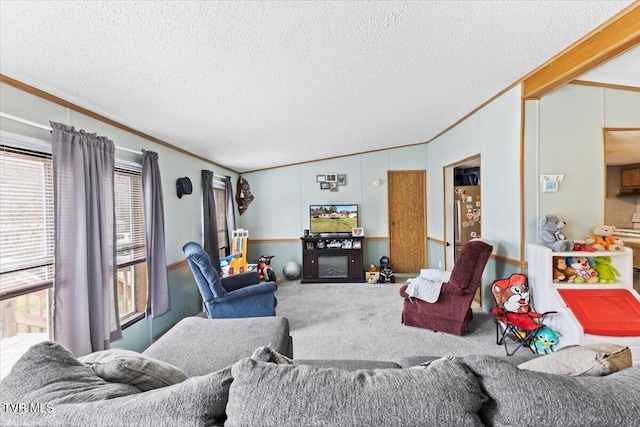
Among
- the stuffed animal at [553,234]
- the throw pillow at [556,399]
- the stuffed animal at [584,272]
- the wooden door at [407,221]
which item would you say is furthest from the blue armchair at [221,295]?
the wooden door at [407,221]

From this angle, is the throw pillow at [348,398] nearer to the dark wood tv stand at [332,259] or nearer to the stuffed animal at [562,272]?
the stuffed animal at [562,272]

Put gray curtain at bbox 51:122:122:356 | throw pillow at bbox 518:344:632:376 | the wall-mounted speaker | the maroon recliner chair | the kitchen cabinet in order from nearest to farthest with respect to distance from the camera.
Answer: throw pillow at bbox 518:344:632:376 < gray curtain at bbox 51:122:122:356 < the maroon recliner chair < the wall-mounted speaker < the kitchen cabinet

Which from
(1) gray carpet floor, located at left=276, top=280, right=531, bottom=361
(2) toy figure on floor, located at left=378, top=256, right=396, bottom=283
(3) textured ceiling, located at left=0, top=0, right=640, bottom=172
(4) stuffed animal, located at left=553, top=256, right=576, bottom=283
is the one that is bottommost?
(1) gray carpet floor, located at left=276, top=280, right=531, bottom=361

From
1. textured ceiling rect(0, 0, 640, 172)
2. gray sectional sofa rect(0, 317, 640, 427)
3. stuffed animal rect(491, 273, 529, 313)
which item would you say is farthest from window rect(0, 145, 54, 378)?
stuffed animal rect(491, 273, 529, 313)

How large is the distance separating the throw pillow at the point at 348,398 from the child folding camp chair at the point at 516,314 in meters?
2.14

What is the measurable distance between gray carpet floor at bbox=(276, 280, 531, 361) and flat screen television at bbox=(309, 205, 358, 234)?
1.42m

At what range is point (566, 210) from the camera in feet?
8.87

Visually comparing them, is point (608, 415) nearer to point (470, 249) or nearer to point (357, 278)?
point (470, 249)

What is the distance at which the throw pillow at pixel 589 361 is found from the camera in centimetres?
94

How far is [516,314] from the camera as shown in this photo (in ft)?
8.21

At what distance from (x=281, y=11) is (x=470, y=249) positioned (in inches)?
104

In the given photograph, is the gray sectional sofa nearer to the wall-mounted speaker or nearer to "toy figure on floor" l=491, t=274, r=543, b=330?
"toy figure on floor" l=491, t=274, r=543, b=330

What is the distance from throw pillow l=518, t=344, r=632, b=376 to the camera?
0.94 metres

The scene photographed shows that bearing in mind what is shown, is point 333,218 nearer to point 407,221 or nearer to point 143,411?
point 407,221
